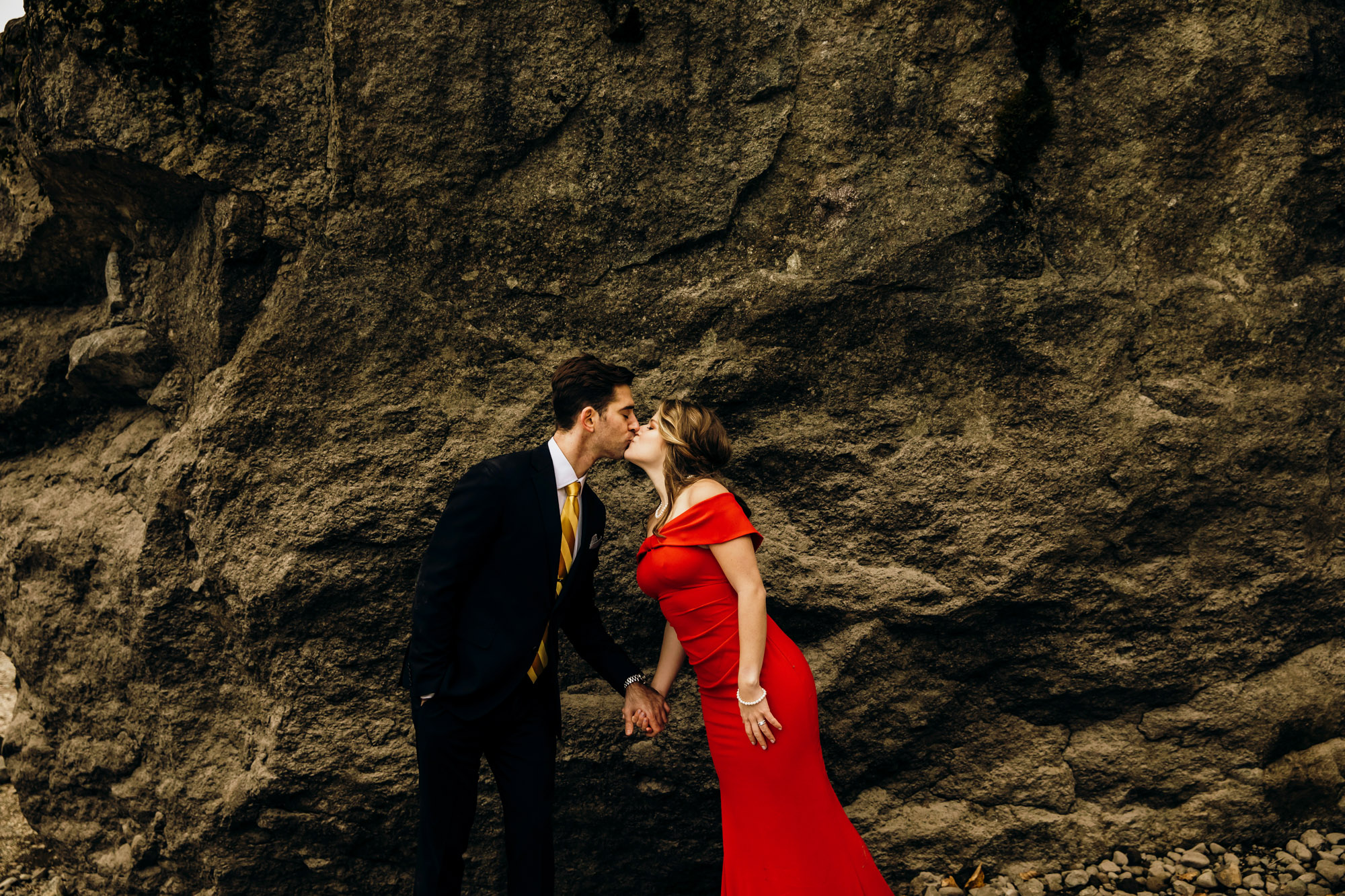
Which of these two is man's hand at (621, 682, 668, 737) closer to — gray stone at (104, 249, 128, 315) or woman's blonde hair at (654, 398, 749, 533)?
woman's blonde hair at (654, 398, 749, 533)

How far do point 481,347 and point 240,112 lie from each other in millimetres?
1312

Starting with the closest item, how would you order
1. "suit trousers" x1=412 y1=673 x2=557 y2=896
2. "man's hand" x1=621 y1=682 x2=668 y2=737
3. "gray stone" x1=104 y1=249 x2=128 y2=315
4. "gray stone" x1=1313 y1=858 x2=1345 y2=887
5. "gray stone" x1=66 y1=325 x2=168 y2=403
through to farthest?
1. "suit trousers" x1=412 y1=673 x2=557 y2=896
2. "man's hand" x1=621 y1=682 x2=668 y2=737
3. "gray stone" x1=1313 y1=858 x2=1345 y2=887
4. "gray stone" x1=66 y1=325 x2=168 y2=403
5. "gray stone" x1=104 y1=249 x2=128 y2=315

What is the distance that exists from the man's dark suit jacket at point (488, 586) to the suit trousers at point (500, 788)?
0.10 m

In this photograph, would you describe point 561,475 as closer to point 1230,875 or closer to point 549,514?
point 549,514

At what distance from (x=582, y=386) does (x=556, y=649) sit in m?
0.95

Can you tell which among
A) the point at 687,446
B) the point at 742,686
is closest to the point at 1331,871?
the point at 742,686

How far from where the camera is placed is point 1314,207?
143 inches

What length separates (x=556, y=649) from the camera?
320cm

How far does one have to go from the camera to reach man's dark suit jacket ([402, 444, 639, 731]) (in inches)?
114

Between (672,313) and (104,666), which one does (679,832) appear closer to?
(672,313)

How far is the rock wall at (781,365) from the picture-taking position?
356cm

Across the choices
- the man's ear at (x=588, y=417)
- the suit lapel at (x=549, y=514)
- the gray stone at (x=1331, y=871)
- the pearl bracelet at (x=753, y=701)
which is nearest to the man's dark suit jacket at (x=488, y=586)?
the suit lapel at (x=549, y=514)

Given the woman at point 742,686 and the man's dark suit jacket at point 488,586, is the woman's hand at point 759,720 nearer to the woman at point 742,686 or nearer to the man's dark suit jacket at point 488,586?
the woman at point 742,686

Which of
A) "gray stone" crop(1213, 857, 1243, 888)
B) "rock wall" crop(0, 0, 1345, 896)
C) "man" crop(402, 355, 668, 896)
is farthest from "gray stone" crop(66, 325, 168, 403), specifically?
"gray stone" crop(1213, 857, 1243, 888)
